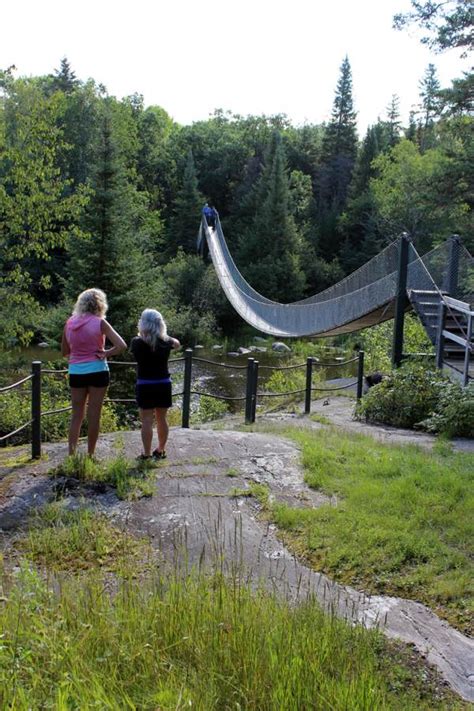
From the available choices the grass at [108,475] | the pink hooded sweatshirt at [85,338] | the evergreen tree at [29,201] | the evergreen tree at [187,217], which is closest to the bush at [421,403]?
the grass at [108,475]

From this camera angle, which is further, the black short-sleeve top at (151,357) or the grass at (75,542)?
the black short-sleeve top at (151,357)

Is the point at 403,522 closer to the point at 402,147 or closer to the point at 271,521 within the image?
the point at 271,521

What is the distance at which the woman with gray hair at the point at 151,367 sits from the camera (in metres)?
4.57

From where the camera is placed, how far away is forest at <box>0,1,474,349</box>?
10.7m

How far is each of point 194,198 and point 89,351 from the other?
32679 millimetres

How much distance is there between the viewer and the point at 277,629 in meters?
2.08

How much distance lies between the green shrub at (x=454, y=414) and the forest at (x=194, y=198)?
6.05m

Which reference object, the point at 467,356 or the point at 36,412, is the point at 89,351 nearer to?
the point at 36,412

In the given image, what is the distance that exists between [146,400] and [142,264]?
10255 millimetres

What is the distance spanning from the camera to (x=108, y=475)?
4305 mm

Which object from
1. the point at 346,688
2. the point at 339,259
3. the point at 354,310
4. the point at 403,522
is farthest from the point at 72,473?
the point at 339,259

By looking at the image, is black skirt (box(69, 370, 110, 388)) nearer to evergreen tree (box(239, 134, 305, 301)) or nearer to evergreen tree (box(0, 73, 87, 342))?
evergreen tree (box(0, 73, 87, 342))

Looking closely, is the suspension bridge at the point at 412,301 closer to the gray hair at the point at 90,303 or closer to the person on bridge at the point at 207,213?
the gray hair at the point at 90,303

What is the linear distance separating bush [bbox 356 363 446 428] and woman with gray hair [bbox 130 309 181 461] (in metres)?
3.92
